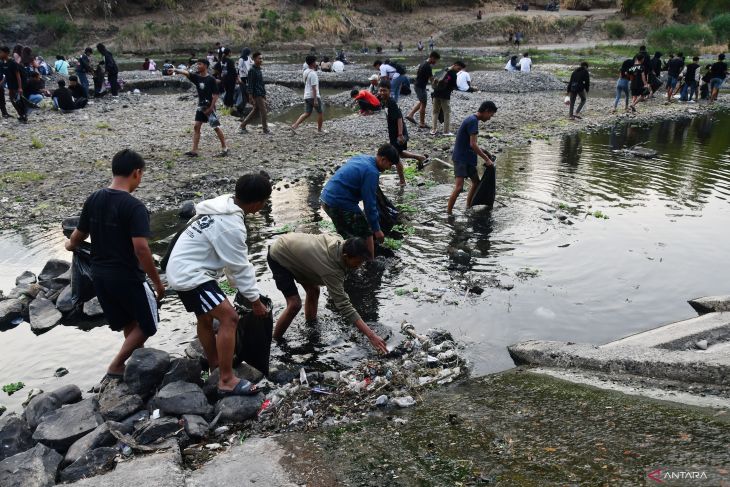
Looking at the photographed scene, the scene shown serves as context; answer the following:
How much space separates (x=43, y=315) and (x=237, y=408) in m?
3.49

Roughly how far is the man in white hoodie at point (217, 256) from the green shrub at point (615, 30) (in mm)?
56638

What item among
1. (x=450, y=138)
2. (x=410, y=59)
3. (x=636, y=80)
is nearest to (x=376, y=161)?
(x=450, y=138)

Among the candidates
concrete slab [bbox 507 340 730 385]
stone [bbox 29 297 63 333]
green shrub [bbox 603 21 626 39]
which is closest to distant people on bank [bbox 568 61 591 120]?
concrete slab [bbox 507 340 730 385]

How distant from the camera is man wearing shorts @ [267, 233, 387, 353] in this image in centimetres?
536

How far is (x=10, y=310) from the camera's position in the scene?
690 centimetres

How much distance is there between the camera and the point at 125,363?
17.6 feet

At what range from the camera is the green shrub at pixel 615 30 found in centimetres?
5250

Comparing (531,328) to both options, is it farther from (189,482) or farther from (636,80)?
(636,80)

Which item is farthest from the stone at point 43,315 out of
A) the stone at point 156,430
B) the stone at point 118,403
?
the stone at point 156,430

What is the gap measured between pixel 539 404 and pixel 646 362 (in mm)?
1204

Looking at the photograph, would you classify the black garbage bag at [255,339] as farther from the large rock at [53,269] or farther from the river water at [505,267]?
the large rock at [53,269]

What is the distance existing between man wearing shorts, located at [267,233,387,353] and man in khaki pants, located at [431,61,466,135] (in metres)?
10.4

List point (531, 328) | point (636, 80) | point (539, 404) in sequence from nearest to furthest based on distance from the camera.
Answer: point (539, 404) → point (531, 328) → point (636, 80)

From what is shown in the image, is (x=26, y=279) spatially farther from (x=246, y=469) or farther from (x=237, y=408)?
(x=246, y=469)
